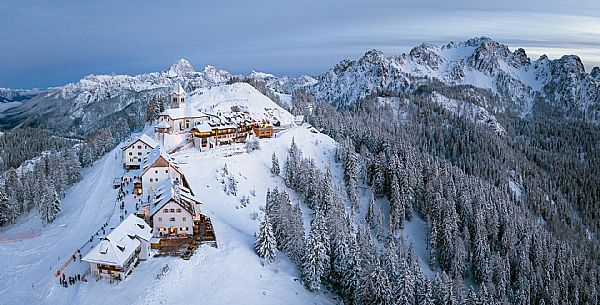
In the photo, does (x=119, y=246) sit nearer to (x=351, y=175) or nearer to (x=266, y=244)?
(x=266, y=244)

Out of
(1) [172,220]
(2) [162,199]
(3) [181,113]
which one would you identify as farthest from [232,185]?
(3) [181,113]

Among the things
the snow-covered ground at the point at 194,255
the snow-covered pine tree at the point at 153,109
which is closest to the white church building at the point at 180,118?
the snow-covered ground at the point at 194,255

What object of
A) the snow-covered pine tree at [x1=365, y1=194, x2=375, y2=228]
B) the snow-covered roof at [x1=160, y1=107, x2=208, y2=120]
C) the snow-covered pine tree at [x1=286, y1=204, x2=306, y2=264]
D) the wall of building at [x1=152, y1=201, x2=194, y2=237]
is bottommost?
the snow-covered pine tree at [x1=365, y1=194, x2=375, y2=228]

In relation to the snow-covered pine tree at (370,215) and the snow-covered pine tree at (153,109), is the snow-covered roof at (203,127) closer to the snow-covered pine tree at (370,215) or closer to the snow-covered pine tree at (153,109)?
the snow-covered pine tree at (153,109)

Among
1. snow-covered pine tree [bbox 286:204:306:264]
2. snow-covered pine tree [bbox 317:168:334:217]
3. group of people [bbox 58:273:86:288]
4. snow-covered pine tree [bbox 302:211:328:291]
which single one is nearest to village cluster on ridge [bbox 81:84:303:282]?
group of people [bbox 58:273:86:288]

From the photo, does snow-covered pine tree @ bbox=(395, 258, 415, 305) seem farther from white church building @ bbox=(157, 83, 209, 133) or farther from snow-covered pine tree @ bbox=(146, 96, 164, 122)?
snow-covered pine tree @ bbox=(146, 96, 164, 122)

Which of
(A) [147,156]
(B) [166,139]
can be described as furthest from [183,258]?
(B) [166,139]
